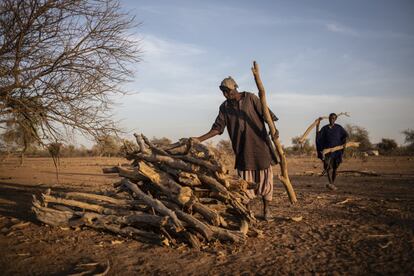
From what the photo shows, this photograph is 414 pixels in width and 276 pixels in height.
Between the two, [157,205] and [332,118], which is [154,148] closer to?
[157,205]

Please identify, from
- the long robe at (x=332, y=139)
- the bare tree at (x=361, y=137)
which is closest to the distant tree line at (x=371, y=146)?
the bare tree at (x=361, y=137)

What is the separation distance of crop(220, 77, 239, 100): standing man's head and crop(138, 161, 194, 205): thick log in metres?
1.45

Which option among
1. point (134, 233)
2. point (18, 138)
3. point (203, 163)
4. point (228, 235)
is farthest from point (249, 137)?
point (18, 138)

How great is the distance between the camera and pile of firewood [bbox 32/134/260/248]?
161 inches

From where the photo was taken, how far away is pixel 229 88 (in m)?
5.05

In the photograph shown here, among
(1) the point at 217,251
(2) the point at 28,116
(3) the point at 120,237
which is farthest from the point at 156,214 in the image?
(2) the point at 28,116

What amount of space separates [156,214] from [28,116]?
400 cm

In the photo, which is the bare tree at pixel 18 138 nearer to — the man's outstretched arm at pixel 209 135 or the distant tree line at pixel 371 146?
the man's outstretched arm at pixel 209 135

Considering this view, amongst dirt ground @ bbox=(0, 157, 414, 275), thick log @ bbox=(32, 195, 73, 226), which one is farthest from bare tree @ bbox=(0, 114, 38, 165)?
thick log @ bbox=(32, 195, 73, 226)

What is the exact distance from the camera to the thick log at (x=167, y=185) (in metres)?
4.25

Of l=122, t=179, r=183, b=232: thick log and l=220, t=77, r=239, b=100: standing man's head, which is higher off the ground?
l=220, t=77, r=239, b=100: standing man's head

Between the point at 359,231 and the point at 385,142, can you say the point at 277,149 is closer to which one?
the point at 359,231

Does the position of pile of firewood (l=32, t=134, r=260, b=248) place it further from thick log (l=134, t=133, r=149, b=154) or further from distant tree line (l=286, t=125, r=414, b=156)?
distant tree line (l=286, t=125, r=414, b=156)

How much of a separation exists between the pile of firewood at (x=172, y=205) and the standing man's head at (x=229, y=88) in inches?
35.1
